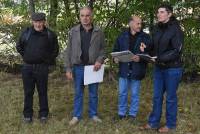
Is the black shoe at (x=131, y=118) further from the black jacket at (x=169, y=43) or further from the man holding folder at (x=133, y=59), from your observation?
the black jacket at (x=169, y=43)

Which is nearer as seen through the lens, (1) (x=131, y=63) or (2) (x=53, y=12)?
(1) (x=131, y=63)

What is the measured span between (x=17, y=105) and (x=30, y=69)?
1624 mm

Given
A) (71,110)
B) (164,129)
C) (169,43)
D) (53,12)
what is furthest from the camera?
(53,12)

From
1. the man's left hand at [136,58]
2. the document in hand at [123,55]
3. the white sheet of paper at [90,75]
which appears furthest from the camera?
the white sheet of paper at [90,75]

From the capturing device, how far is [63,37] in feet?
34.8

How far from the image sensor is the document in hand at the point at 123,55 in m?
7.26

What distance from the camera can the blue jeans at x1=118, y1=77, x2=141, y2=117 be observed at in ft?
25.4

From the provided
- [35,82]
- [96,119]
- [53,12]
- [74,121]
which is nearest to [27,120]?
[35,82]

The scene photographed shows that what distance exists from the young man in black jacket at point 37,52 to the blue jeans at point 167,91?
1755 millimetres

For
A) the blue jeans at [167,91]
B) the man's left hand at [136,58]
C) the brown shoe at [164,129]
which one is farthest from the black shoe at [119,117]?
the man's left hand at [136,58]

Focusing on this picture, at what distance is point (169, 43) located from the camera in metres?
6.89

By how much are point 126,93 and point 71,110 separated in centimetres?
131

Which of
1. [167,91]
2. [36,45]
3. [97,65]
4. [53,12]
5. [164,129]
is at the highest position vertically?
[53,12]

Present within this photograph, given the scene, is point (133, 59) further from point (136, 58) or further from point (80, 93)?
point (80, 93)
